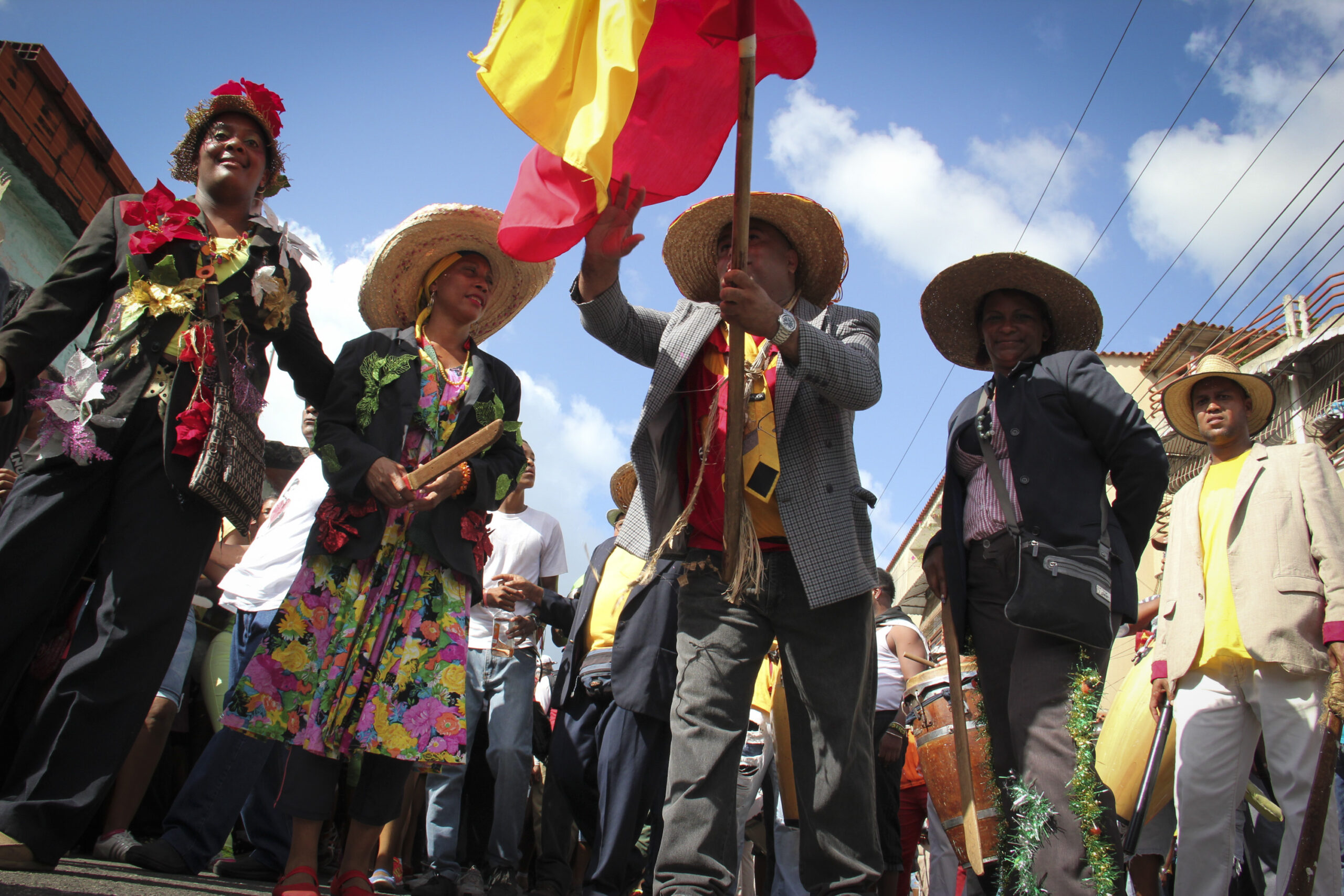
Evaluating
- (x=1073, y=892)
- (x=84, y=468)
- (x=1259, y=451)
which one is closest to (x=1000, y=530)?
(x=1073, y=892)

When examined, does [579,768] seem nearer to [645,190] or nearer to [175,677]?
[175,677]

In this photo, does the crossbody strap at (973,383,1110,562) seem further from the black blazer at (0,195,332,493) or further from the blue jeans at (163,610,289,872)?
the blue jeans at (163,610,289,872)

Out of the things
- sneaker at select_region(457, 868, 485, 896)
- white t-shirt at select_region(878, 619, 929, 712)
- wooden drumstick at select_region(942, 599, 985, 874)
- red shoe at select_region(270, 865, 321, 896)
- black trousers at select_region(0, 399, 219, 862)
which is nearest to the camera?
black trousers at select_region(0, 399, 219, 862)

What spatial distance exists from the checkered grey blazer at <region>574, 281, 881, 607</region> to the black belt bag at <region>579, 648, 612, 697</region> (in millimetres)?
1659

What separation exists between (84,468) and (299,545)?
7.33 feet

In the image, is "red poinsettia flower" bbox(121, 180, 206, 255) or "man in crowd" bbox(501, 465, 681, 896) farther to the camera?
"man in crowd" bbox(501, 465, 681, 896)

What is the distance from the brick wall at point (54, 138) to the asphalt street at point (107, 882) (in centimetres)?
710

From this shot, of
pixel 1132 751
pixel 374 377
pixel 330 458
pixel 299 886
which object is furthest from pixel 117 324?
pixel 1132 751

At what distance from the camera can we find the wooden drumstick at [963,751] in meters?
3.58

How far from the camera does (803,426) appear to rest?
3355 millimetres

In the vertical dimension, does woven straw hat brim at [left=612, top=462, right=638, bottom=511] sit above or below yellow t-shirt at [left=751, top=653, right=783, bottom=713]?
above

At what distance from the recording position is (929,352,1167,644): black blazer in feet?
11.9

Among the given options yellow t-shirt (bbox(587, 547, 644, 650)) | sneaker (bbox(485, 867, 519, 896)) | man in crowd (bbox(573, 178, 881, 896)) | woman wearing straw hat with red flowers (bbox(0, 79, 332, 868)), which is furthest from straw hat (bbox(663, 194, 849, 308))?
sneaker (bbox(485, 867, 519, 896))

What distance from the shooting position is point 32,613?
283 cm
